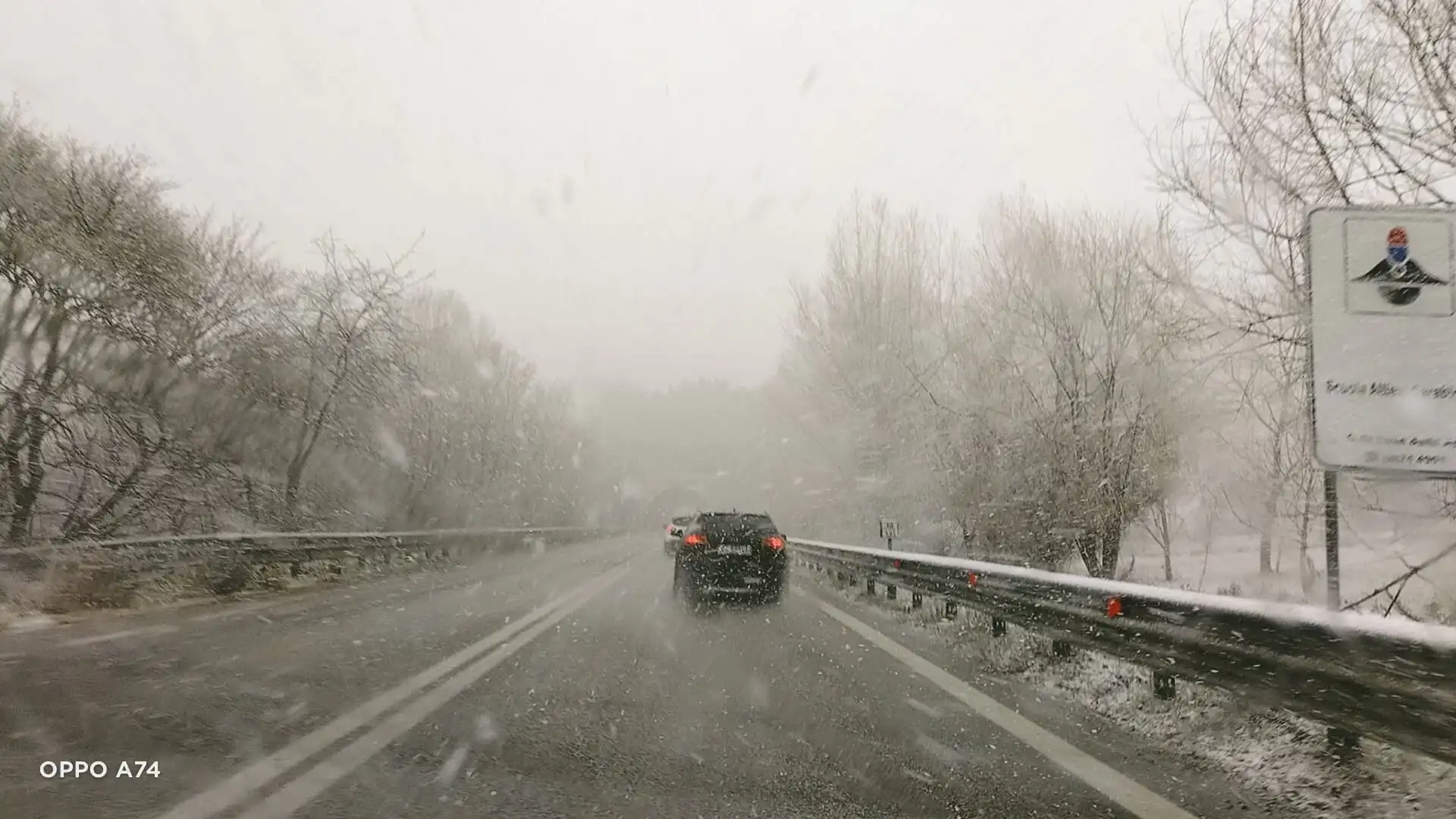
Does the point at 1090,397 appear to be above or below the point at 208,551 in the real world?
above

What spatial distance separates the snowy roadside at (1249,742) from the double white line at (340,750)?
14.2 feet

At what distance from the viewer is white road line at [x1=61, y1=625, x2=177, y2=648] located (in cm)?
905

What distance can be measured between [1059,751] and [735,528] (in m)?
9.95

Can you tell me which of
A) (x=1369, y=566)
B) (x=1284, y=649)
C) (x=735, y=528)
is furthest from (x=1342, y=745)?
(x=1369, y=566)

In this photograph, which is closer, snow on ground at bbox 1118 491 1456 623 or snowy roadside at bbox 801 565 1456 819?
snowy roadside at bbox 801 565 1456 819

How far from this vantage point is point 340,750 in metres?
5.23

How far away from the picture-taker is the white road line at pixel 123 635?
905cm

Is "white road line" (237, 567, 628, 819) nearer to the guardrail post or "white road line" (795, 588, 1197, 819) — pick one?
"white road line" (795, 588, 1197, 819)

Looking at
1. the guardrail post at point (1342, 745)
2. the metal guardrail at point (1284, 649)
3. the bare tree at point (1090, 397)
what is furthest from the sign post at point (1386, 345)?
the bare tree at point (1090, 397)

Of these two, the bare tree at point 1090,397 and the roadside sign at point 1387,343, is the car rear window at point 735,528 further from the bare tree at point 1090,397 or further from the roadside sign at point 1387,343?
the roadside sign at point 1387,343

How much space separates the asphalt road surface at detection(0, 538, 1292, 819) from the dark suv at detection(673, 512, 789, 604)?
424 centimetres

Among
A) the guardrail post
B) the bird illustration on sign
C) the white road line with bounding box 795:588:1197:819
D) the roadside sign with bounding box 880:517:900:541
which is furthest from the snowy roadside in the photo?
the roadside sign with bounding box 880:517:900:541

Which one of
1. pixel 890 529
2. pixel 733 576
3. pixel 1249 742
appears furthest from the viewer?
pixel 890 529

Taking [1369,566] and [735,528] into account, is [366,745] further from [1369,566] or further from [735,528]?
[1369,566]
